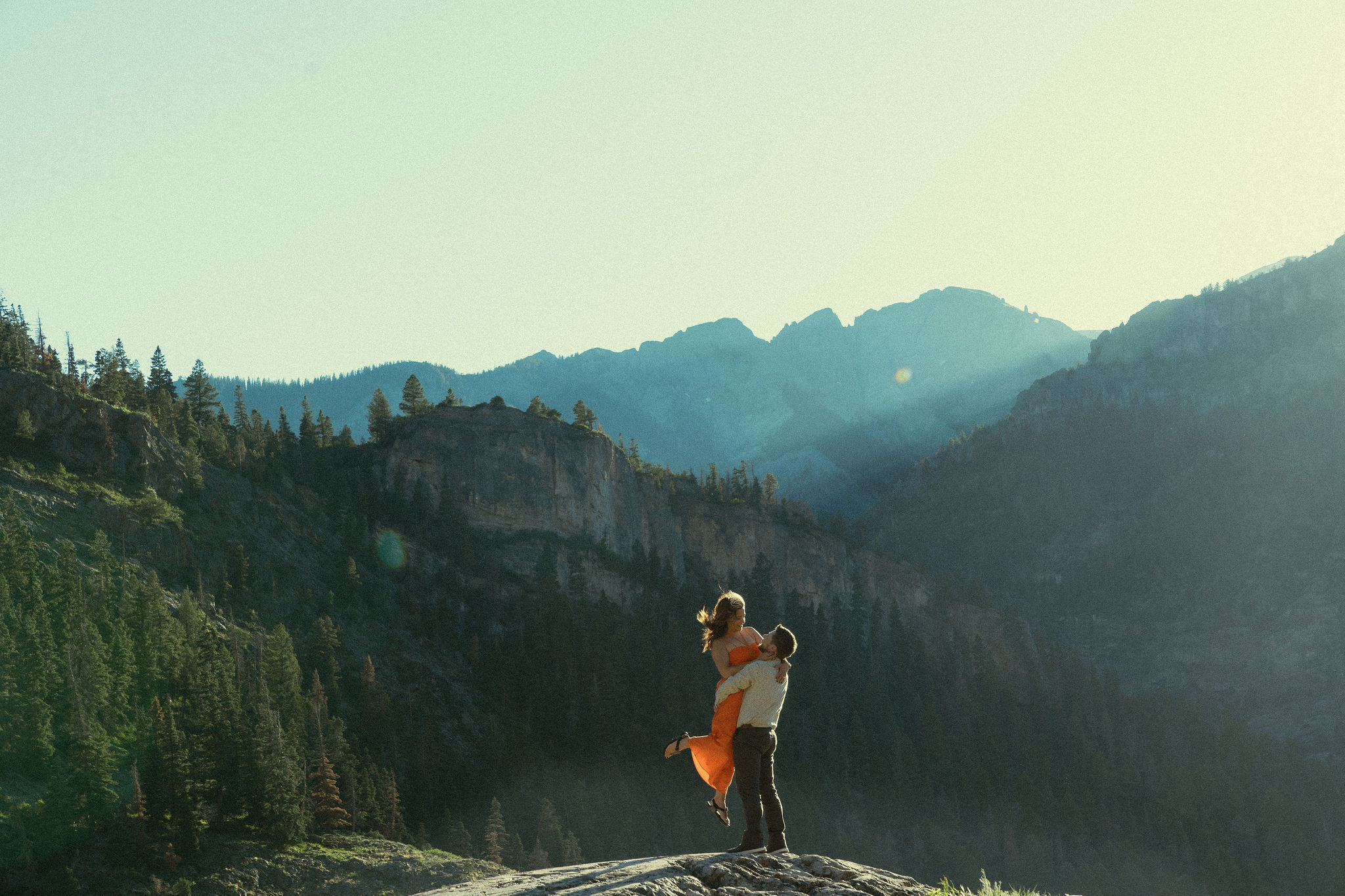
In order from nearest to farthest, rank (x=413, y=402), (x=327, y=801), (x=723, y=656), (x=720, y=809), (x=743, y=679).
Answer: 1. (x=743, y=679)
2. (x=723, y=656)
3. (x=720, y=809)
4. (x=327, y=801)
5. (x=413, y=402)

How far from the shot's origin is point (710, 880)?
13.0 meters

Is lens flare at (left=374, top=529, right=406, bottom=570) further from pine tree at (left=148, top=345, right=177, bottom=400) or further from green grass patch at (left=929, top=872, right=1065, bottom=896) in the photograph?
green grass patch at (left=929, top=872, right=1065, bottom=896)

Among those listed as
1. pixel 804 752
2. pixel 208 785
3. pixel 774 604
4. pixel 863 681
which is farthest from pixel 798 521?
pixel 208 785

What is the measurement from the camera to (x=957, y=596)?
6014 inches

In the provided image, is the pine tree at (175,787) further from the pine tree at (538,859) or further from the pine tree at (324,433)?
the pine tree at (324,433)

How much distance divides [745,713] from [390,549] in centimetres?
8687

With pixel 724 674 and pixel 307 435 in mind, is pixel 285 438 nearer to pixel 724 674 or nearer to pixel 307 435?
pixel 307 435

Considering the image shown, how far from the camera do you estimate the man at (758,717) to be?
13.2 meters

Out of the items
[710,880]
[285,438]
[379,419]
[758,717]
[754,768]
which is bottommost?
[710,880]

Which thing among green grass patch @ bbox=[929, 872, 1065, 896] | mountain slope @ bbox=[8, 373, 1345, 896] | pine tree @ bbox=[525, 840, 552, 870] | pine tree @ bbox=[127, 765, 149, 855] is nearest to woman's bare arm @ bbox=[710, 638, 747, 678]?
green grass patch @ bbox=[929, 872, 1065, 896]

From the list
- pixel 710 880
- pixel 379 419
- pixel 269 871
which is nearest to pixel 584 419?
pixel 379 419

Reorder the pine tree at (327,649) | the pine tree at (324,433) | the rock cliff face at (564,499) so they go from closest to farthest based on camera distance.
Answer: the pine tree at (327,649) < the pine tree at (324,433) < the rock cliff face at (564,499)

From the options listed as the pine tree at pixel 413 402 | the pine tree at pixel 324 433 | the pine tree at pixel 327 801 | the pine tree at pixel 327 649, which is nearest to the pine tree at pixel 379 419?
the pine tree at pixel 413 402

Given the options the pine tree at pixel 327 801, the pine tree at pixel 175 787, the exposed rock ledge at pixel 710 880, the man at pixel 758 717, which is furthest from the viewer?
the pine tree at pixel 327 801
